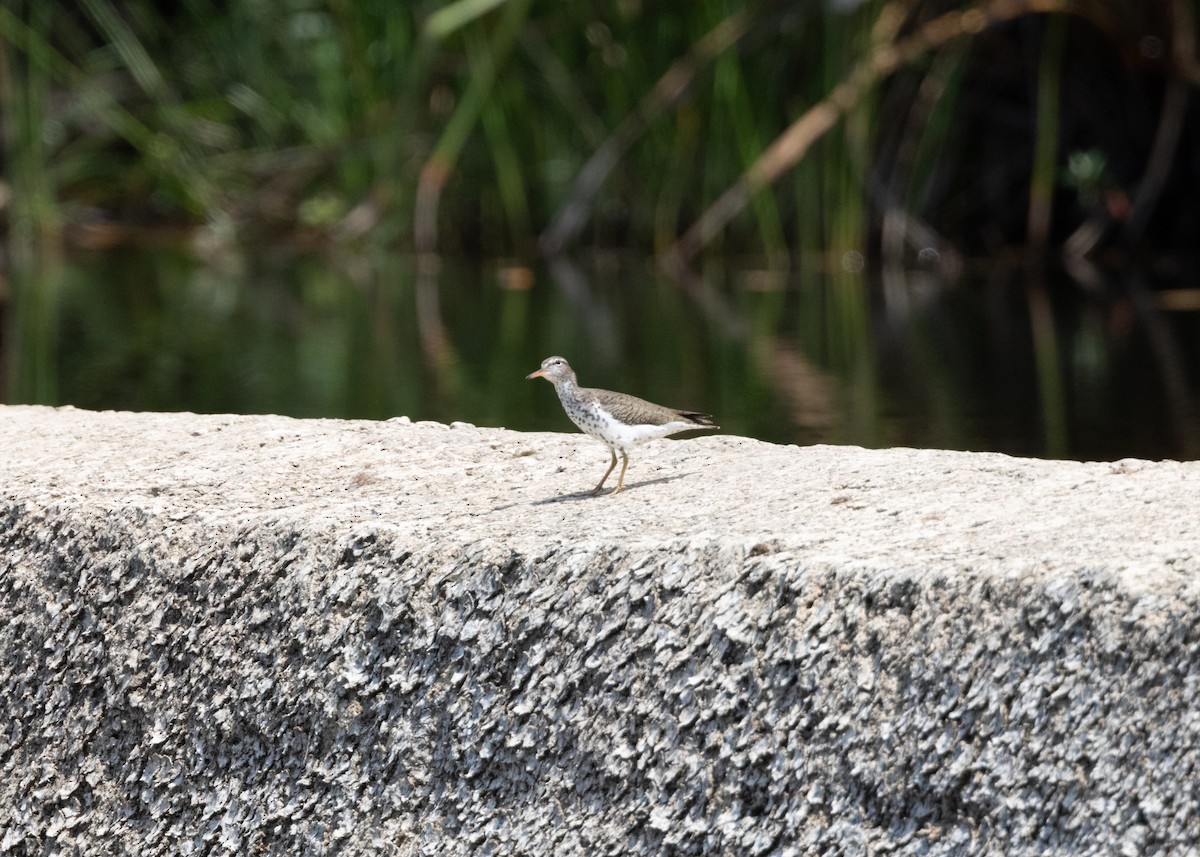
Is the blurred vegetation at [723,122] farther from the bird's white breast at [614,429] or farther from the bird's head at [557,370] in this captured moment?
the bird's white breast at [614,429]

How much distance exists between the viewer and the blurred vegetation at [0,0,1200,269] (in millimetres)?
9273

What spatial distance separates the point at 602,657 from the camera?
7.64 ft

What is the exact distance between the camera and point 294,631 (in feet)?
8.35

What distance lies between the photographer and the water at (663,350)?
502 cm

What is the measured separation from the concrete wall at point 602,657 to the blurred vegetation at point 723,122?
6454mm

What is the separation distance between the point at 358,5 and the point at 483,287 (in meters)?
Answer: 2.27

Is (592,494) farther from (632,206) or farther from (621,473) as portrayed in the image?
(632,206)

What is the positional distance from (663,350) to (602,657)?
4451mm

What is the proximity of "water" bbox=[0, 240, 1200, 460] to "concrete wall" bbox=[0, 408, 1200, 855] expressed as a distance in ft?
6.38

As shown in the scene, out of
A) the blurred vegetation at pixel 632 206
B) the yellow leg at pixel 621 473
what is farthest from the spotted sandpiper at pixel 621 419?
the blurred vegetation at pixel 632 206

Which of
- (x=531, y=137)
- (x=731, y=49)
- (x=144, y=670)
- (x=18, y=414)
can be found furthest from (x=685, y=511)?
(x=531, y=137)

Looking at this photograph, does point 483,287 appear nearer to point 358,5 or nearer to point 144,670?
point 358,5

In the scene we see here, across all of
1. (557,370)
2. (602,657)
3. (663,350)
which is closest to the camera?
(602,657)

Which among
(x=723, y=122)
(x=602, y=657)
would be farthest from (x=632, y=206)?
(x=602, y=657)
